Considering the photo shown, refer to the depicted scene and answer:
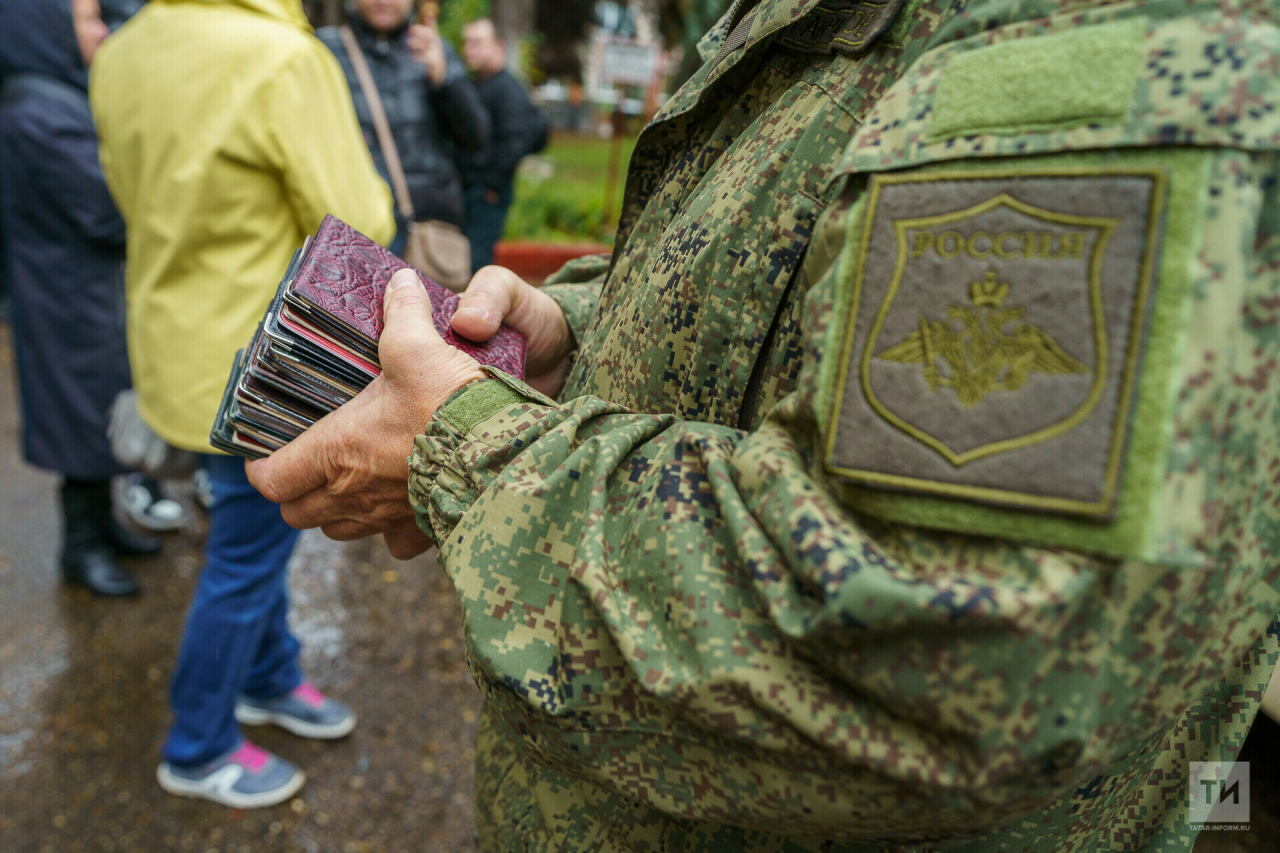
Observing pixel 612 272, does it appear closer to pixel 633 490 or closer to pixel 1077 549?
pixel 633 490

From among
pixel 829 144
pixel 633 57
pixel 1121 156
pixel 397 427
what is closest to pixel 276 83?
pixel 397 427

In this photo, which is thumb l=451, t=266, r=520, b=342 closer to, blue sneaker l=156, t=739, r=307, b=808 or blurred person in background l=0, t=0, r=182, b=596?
blue sneaker l=156, t=739, r=307, b=808

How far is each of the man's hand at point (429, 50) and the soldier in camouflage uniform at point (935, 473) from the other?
3.14 meters

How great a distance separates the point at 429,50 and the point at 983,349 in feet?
12.0

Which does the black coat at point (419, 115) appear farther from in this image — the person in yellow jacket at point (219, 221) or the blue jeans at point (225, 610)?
the blue jeans at point (225, 610)

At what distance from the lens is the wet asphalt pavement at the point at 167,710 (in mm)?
2477

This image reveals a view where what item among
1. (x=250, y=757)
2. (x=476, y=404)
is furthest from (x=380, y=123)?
(x=476, y=404)

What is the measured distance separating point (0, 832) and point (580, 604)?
259 cm

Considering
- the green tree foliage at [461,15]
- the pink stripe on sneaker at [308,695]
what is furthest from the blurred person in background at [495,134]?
the green tree foliage at [461,15]

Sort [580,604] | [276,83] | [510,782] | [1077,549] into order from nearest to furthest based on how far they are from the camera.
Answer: [1077,549]
[580,604]
[510,782]
[276,83]

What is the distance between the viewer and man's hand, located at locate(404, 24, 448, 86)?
363cm

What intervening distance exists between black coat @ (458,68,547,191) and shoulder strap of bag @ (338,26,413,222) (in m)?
1.51

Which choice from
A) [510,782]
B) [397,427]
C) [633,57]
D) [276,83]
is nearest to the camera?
[397,427]

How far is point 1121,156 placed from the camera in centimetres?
60
